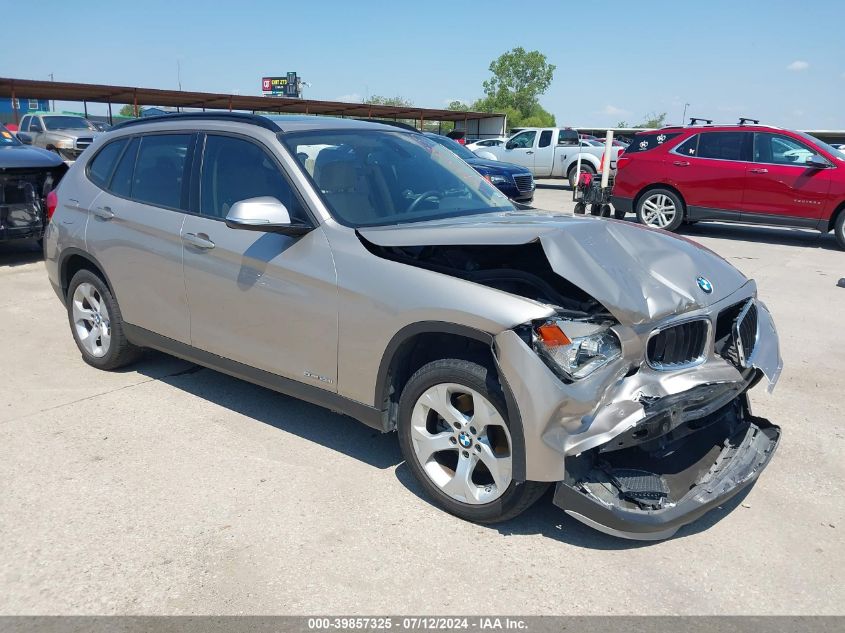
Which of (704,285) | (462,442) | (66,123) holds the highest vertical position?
A: (66,123)

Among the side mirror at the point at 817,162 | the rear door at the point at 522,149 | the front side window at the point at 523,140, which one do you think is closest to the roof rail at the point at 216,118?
the side mirror at the point at 817,162

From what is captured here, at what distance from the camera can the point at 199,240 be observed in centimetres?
420

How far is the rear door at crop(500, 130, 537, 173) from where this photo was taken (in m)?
22.9

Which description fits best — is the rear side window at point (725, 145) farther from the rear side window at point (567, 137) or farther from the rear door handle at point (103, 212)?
the rear side window at point (567, 137)

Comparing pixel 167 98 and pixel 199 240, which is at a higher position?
pixel 167 98

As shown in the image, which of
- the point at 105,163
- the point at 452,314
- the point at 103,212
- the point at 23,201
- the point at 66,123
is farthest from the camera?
the point at 66,123

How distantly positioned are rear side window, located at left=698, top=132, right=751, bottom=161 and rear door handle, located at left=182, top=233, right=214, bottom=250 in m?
10.0

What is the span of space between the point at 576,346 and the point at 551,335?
13 centimetres

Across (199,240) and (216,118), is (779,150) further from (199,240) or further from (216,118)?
(199,240)

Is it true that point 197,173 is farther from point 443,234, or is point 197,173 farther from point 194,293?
point 443,234

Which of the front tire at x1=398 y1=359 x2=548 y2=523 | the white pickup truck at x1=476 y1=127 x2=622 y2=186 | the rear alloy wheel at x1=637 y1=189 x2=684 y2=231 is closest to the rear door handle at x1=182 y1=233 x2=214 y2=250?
the front tire at x1=398 y1=359 x2=548 y2=523

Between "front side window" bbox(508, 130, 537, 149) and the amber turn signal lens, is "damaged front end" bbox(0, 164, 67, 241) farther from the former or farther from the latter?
"front side window" bbox(508, 130, 537, 149)

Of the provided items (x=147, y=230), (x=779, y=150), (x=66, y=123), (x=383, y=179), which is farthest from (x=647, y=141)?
(x=66, y=123)

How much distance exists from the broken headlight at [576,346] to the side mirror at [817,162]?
32.9 ft
